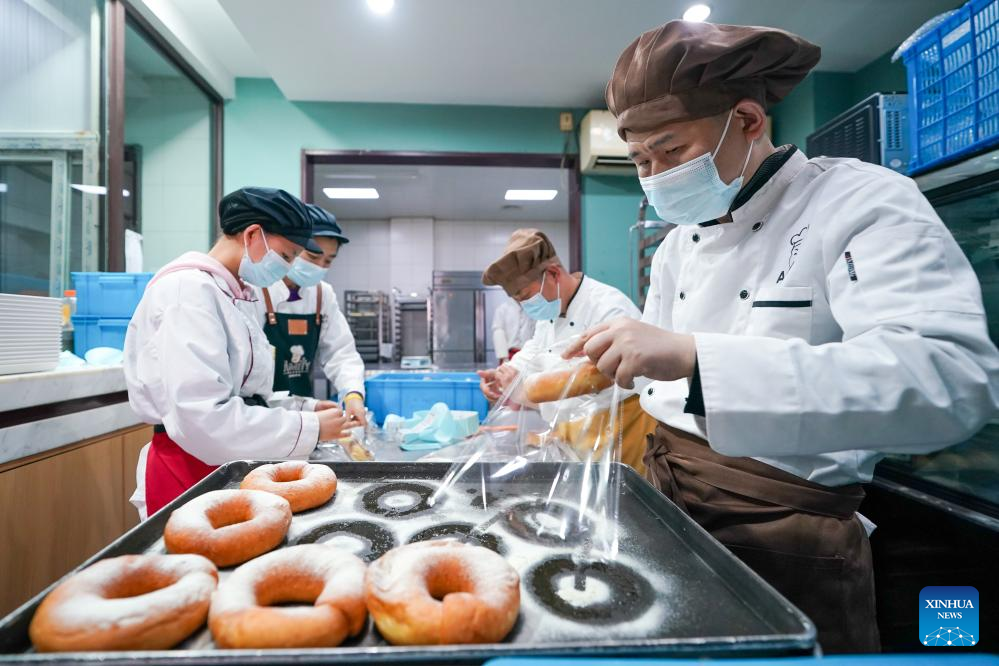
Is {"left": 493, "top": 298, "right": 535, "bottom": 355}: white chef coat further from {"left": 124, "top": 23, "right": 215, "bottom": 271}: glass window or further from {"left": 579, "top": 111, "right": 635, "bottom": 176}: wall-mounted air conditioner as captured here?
{"left": 124, "top": 23, "right": 215, "bottom": 271}: glass window

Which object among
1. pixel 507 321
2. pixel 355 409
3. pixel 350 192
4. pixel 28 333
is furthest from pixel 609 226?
pixel 350 192

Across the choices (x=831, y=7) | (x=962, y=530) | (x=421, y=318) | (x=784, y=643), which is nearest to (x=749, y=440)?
(x=784, y=643)

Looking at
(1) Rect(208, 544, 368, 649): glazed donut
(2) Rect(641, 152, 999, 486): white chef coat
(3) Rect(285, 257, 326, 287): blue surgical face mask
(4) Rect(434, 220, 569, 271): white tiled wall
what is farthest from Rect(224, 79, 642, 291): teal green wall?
(4) Rect(434, 220, 569, 271): white tiled wall

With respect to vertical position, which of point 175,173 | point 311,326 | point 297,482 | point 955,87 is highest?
point 175,173

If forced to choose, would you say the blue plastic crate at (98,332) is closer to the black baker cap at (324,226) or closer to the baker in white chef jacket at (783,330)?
the black baker cap at (324,226)

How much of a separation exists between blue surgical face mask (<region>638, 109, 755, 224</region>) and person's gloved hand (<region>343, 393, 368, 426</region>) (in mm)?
1761

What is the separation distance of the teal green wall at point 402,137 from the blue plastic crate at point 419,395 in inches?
70.0

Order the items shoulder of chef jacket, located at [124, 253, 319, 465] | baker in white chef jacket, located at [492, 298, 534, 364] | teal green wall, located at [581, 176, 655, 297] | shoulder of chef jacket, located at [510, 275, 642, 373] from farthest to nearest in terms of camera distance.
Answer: baker in white chef jacket, located at [492, 298, 534, 364] < teal green wall, located at [581, 176, 655, 297] < shoulder of chef jacket, located at [510, 275, 642, 373] < shoulder of chef jacket, located at [124, 253, 319, 465]

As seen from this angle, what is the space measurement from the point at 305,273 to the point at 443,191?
543 cm

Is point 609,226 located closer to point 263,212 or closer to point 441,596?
point 263,212

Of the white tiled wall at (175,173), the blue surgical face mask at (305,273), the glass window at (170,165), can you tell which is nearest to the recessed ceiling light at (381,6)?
the blue surgical face mask at (305,273)

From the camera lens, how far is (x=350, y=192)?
7.88m

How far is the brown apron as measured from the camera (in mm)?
922

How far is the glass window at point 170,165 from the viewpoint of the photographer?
144 inches
